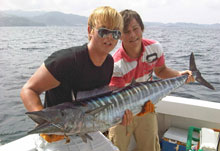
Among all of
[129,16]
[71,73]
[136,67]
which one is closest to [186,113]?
[136,67]

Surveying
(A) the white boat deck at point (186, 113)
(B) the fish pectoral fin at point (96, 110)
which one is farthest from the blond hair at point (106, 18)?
(A) the white boat deck at point (186, 113)

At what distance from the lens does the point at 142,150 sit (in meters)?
2.57

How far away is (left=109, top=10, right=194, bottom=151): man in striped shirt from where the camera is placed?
2.27 metres

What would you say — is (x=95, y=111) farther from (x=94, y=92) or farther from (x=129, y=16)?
(x=129, y=16)

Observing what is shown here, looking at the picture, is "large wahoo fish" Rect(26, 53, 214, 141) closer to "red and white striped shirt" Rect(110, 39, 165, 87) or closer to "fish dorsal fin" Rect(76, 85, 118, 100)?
"fish dorsal fin" Rect(76, 85, 118, 100)

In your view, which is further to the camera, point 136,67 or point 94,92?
point 136,67

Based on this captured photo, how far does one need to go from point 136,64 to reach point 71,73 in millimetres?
939

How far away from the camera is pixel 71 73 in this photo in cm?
165

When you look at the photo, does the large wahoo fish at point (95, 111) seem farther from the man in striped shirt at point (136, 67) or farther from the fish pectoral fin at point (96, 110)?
the man in striped shirt at point (136, 67)

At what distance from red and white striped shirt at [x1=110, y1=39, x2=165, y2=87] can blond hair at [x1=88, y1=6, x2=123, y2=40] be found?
0.65m

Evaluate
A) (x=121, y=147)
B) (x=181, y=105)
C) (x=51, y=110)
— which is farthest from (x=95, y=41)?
(x=181, y=105)

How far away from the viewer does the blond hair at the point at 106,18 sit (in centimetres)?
168

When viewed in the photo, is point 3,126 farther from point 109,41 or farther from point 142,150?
point 109,41

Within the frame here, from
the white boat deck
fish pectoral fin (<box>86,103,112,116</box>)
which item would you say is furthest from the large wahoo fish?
the white boat deck
